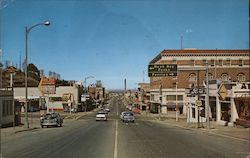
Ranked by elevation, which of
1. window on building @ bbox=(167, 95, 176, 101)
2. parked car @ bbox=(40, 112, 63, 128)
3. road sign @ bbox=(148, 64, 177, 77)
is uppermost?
road sign @ bbox=(148, 64, 177, 77)

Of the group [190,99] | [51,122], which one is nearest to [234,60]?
[190,99]

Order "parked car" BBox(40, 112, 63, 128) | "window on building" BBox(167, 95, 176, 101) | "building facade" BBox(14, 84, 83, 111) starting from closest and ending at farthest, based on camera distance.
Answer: "parked car" BBox(40, 112, 63, 128) → "window on building" BBox(167, 95, 176, 101) → "building facade" BBox(14, 84, 83, 111)

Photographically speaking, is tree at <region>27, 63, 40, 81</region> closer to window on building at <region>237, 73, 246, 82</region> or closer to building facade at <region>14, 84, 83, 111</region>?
building facade at <region>14, 84, 83, 111</region>

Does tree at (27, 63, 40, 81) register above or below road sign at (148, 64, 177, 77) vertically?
above

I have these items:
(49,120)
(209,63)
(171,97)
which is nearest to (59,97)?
(171,97)

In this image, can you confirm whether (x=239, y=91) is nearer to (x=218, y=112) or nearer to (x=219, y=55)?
(x=218, y=112)

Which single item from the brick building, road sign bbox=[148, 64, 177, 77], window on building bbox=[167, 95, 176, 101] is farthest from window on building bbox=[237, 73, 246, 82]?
road sign bbox=[148, 64, 177, 77]

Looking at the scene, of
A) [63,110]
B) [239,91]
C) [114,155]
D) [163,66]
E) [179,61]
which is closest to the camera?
[114,155]

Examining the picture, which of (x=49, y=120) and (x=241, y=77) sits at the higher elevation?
(x=241, y=77)

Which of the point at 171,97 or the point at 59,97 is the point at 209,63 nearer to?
the point at 171,97

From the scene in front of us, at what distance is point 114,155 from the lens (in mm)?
15500

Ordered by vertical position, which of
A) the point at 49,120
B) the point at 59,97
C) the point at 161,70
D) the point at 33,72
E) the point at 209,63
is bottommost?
the point at 49,120

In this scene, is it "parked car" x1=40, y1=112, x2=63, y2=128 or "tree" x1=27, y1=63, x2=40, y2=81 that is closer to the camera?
"parked car" x1=40, y1=112, x2=63, y2=128

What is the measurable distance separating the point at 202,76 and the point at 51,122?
175 feet
